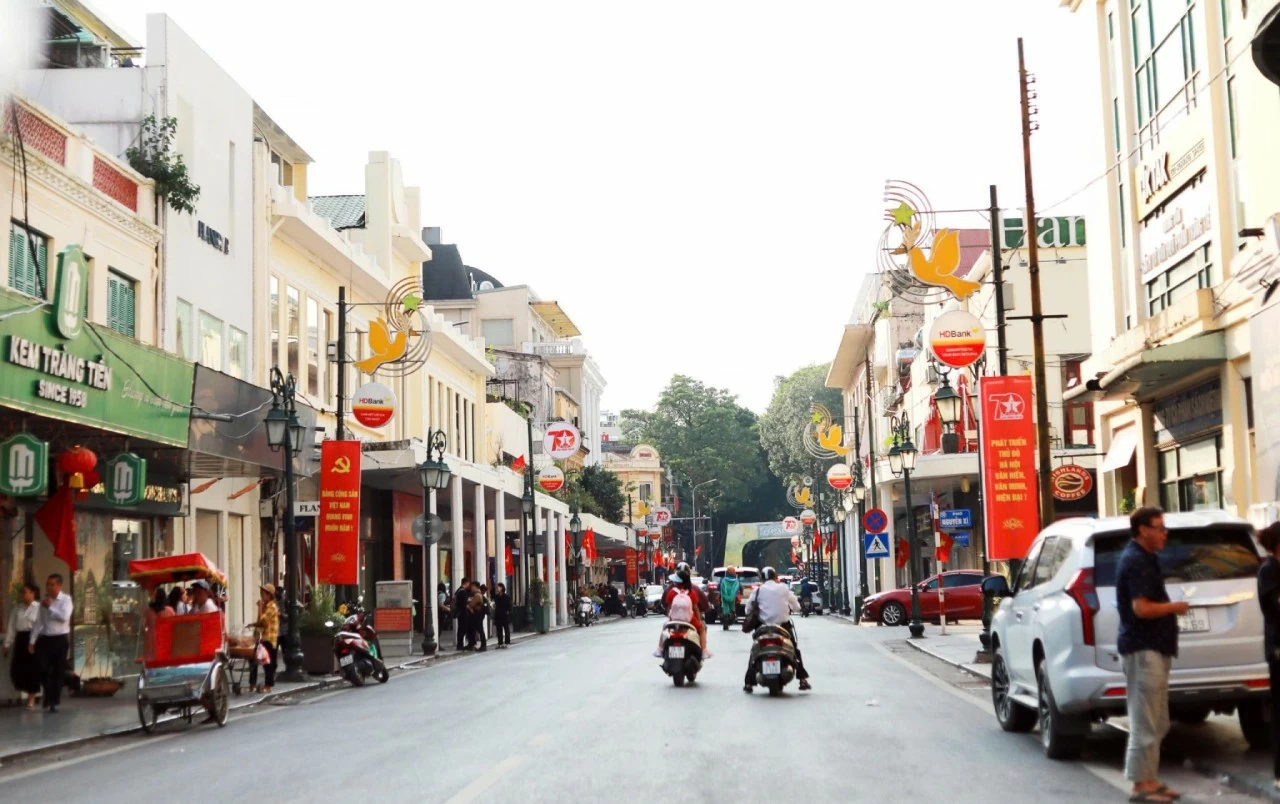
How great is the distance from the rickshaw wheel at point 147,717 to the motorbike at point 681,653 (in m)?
6.98

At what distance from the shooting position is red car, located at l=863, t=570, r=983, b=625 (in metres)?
43.3

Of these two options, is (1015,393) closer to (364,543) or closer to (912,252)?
(912,252)

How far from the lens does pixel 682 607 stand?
22125 millimetres

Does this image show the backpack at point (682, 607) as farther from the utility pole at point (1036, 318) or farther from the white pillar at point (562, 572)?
the white pillar at point (562, 572)

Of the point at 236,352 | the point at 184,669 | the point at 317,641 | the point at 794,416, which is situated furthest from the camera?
the point at 794,416

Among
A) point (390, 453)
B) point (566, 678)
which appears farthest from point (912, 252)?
point (390, 453)

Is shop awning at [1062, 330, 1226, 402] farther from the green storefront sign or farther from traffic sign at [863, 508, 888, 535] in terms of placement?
traffic sign at [863, 508, 888, 535]

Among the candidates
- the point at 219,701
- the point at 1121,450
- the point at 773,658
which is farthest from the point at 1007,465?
the point at 219,701

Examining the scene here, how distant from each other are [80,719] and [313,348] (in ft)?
63.2

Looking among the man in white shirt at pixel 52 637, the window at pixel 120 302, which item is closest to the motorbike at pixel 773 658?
the man in white shirt at pixel 52 637

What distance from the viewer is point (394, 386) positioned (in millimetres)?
44719

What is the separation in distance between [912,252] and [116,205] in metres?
13.7

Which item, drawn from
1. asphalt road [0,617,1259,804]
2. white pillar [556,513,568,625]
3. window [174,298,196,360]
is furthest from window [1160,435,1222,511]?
white pillar [556,513,568,625]

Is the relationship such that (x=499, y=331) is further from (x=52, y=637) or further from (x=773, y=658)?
(x=773, y=658)
